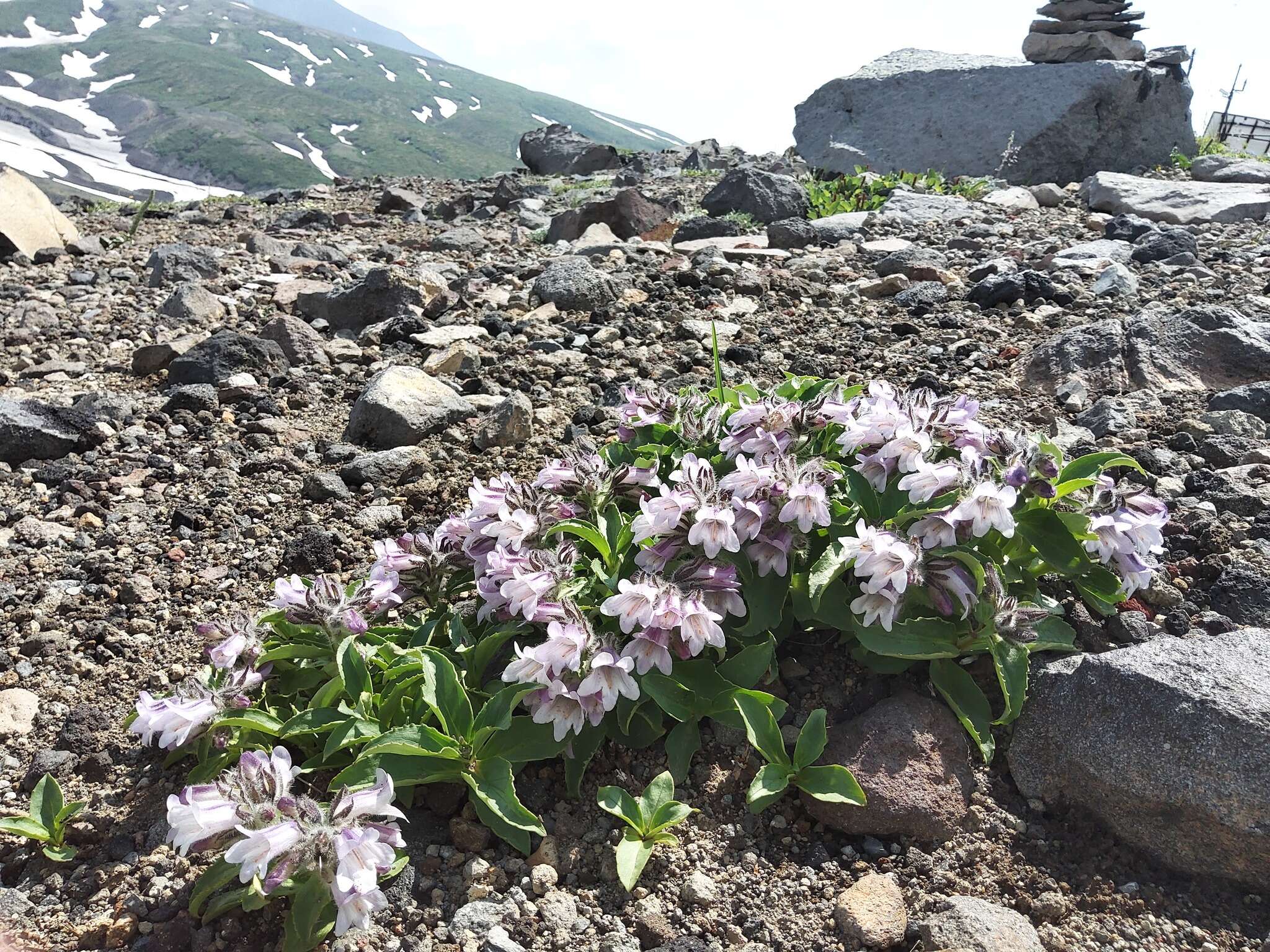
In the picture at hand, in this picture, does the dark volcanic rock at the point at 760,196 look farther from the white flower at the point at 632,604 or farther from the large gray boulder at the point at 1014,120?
the white flower at the point at 632,604

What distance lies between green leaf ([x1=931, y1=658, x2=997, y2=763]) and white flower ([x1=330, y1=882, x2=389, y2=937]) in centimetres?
210

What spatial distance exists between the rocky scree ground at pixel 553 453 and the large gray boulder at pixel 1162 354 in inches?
1.2

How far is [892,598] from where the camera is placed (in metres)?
3.23

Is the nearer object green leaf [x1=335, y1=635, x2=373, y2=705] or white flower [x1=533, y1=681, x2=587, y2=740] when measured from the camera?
white flower [x1=533, y1=681, x2=587, y2=740]

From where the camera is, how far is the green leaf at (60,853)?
3.04 m

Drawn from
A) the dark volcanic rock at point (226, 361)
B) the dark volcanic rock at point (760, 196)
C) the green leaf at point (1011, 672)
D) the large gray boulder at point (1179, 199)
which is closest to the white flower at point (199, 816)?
the green leaf at point (1011, 672)

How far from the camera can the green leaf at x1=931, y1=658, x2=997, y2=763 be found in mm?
3264

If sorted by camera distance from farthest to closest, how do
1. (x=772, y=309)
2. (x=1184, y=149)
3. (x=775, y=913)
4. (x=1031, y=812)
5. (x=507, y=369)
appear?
(x=1184, y=149)
(x=772, y=309)
(x=507, y=369)
(x=1031, y=812)
(x=775, y=913)

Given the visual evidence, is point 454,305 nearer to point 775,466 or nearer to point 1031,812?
point 775,466

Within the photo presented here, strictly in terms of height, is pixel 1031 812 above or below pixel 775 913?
above

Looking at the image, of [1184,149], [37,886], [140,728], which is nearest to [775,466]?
[140,728]

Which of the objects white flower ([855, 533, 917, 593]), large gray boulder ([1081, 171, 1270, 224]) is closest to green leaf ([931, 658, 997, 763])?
white flower ([855, 533, 917, 593])

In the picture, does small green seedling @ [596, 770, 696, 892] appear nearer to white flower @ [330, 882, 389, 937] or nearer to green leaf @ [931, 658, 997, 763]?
white flower @ [330, 882, 389, 937]

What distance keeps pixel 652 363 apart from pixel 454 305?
236 cm
